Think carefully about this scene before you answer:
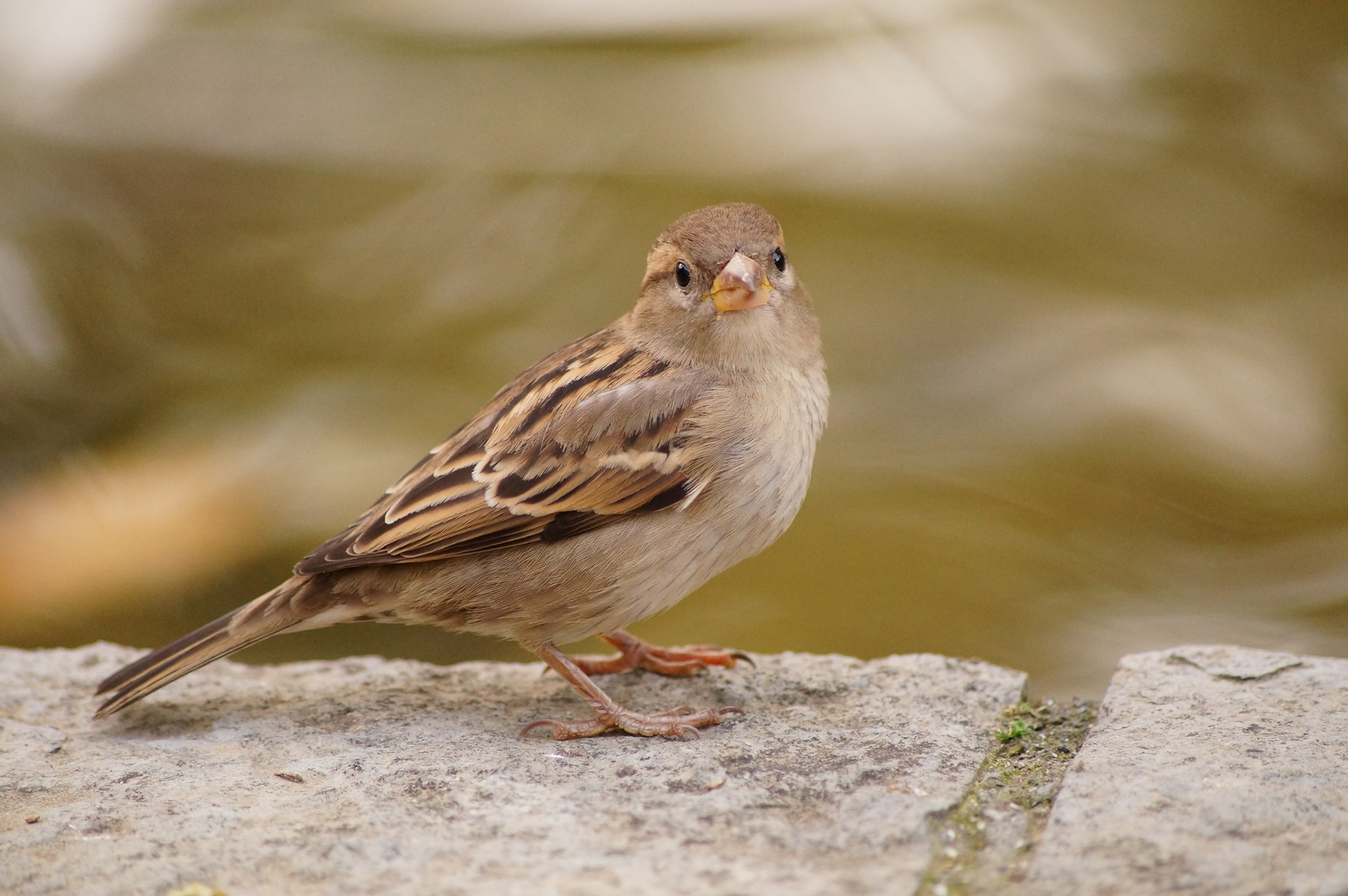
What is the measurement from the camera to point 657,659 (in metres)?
4.21

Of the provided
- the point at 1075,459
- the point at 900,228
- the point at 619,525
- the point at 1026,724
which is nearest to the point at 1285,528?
the point at 1075,459

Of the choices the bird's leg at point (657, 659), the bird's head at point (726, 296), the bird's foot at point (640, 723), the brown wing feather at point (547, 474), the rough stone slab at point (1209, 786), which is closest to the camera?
the rough stone slab at point (1209, 786)

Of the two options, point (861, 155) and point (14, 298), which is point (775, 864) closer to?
point (861, 155)

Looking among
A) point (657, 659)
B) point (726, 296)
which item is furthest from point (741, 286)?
point (657, 659)

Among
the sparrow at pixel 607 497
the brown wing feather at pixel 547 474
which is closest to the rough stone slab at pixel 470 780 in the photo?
the sparrow at pixel 607 497

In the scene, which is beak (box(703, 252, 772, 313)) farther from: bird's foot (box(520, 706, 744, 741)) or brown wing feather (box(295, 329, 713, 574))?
bird's foot (box(520, 706, 744, 741))

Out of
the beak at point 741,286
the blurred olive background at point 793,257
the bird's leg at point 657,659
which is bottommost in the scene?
the bird's leg at point 657,659

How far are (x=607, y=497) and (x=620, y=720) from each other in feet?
1.90

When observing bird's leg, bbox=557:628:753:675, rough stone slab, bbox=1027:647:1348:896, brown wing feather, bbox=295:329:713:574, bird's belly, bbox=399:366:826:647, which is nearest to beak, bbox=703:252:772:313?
brown wing feather, bbox=295:329:713:574

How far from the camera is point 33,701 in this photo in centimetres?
403

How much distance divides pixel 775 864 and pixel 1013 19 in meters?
6.34

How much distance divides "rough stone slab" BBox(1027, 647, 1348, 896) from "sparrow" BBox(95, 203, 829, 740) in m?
1.03

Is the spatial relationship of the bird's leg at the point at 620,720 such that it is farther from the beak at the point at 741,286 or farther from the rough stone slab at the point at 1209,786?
the beak at the point at 741,286

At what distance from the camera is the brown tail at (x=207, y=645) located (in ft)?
12.5
